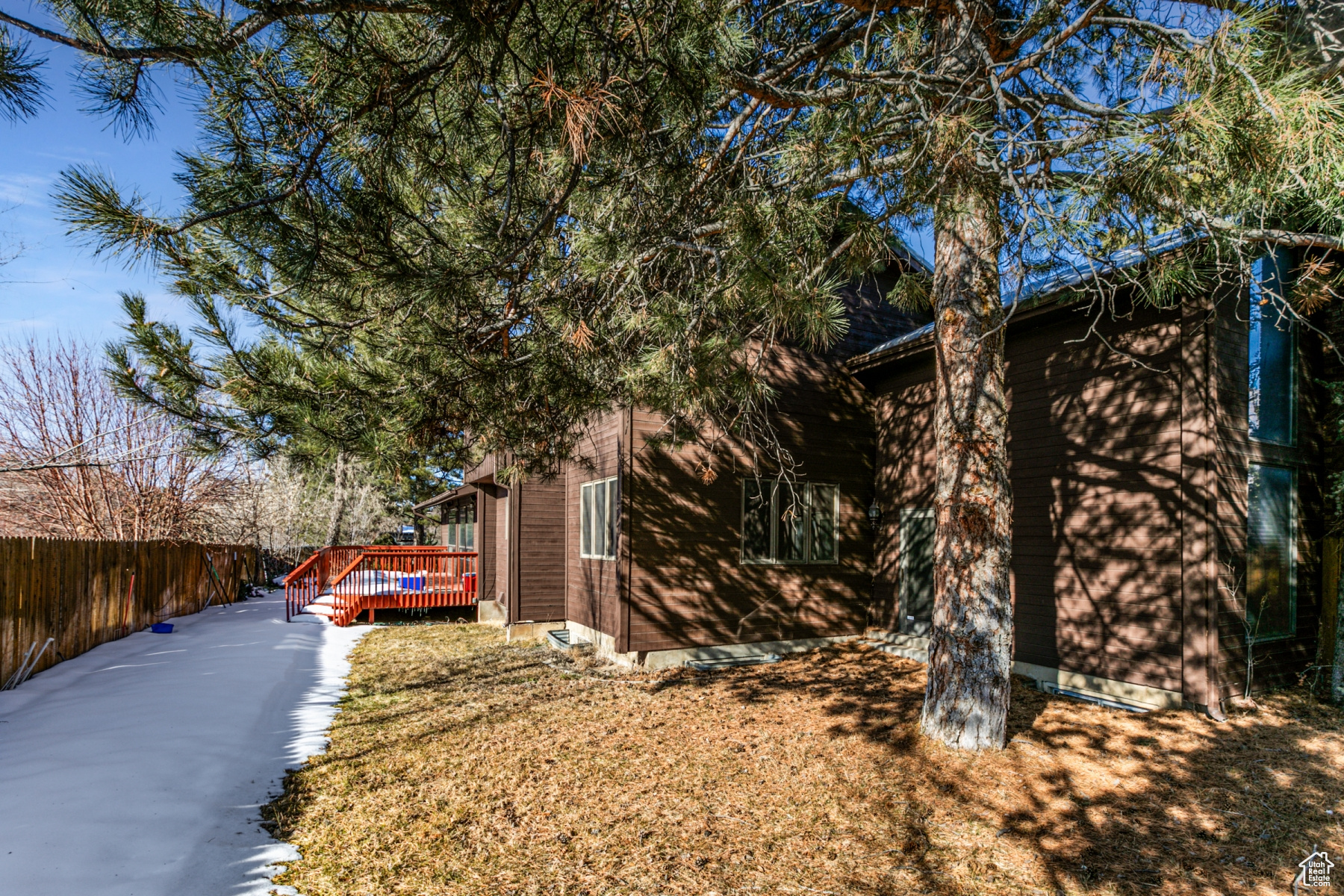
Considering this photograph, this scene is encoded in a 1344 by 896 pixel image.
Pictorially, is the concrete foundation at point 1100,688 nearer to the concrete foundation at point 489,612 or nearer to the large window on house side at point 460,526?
the concrete foundation at point 489,612

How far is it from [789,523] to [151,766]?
6.57 metres

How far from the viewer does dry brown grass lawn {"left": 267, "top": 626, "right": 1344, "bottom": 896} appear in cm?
330

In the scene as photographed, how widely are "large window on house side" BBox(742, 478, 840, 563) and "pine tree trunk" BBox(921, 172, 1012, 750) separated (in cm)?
334

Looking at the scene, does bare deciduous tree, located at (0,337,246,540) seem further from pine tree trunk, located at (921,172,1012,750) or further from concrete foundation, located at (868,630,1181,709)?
concrete foundation, located at (868,630,1181,709)

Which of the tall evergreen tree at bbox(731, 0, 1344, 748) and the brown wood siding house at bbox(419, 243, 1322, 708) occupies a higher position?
the tall evergreen tree at bbox(731, 0, 1344, 748)

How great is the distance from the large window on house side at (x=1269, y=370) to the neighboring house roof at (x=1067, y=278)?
1.48 meters

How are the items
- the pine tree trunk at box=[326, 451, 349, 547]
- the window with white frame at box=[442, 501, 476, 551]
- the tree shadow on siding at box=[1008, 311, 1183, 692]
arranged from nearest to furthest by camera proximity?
the tree shadow on siding at box=[1008, 311, 1183, 692]
the window with white frame at box=[442, 501, 476, 551]
the pine tree trunk at box=[326, 451, 349, 547]

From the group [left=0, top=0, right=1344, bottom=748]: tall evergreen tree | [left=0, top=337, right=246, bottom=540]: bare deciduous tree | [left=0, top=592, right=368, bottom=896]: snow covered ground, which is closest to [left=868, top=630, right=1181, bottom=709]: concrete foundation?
[left=0, top=0, right=1344, bottom=748]: tall evergreen tree

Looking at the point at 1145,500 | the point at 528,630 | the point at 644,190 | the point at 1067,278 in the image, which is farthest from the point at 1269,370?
the point at 528,630

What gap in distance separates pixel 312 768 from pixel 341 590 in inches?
344

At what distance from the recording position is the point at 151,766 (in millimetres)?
4270

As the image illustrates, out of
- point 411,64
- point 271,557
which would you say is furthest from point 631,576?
point 271,557

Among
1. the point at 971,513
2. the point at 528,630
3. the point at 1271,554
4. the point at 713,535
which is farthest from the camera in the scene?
the point at 528,630

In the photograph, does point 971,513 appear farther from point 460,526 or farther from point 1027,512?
point 460,526
